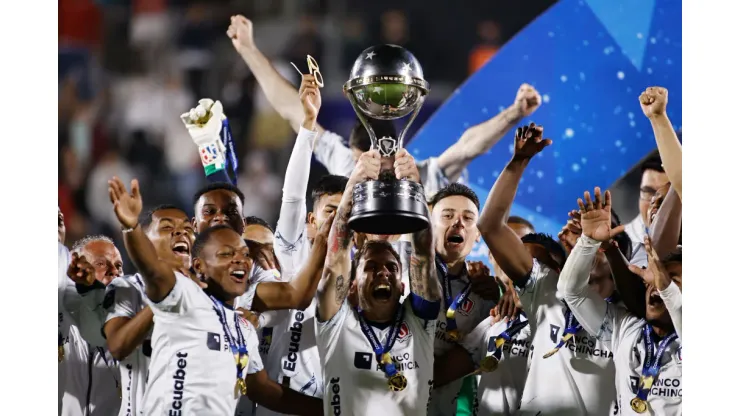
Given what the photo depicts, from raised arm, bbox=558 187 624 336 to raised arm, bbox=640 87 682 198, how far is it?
356mm

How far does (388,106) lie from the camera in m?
4.64

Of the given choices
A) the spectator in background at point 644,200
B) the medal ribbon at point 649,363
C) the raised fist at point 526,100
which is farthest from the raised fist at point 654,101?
the medal ribbon at point 649,363

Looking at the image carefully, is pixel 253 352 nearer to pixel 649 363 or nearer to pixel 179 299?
pixel 179 299

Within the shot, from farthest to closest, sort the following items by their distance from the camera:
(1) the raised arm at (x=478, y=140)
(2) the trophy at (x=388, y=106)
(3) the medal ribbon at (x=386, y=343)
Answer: (1) the raised arm at (x=478, y=140) < (3) the medal ribbon at (x=386, y=343) < (2) the trophy at (x=388, y=106)

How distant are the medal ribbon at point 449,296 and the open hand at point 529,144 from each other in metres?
0.63

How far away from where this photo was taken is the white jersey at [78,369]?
Result: 5.29m

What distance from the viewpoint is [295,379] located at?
201 inches

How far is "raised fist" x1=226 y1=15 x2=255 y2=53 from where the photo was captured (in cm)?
532

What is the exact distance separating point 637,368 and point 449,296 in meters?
0.92

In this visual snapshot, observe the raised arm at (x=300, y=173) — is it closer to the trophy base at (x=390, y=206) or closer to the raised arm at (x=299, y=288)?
the raised arm at (x=299, y=288)

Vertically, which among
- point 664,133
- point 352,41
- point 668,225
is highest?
point 352,41

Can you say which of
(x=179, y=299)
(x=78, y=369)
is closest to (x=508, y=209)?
(x=179, y=299)

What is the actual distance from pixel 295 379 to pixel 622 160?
1883mm
